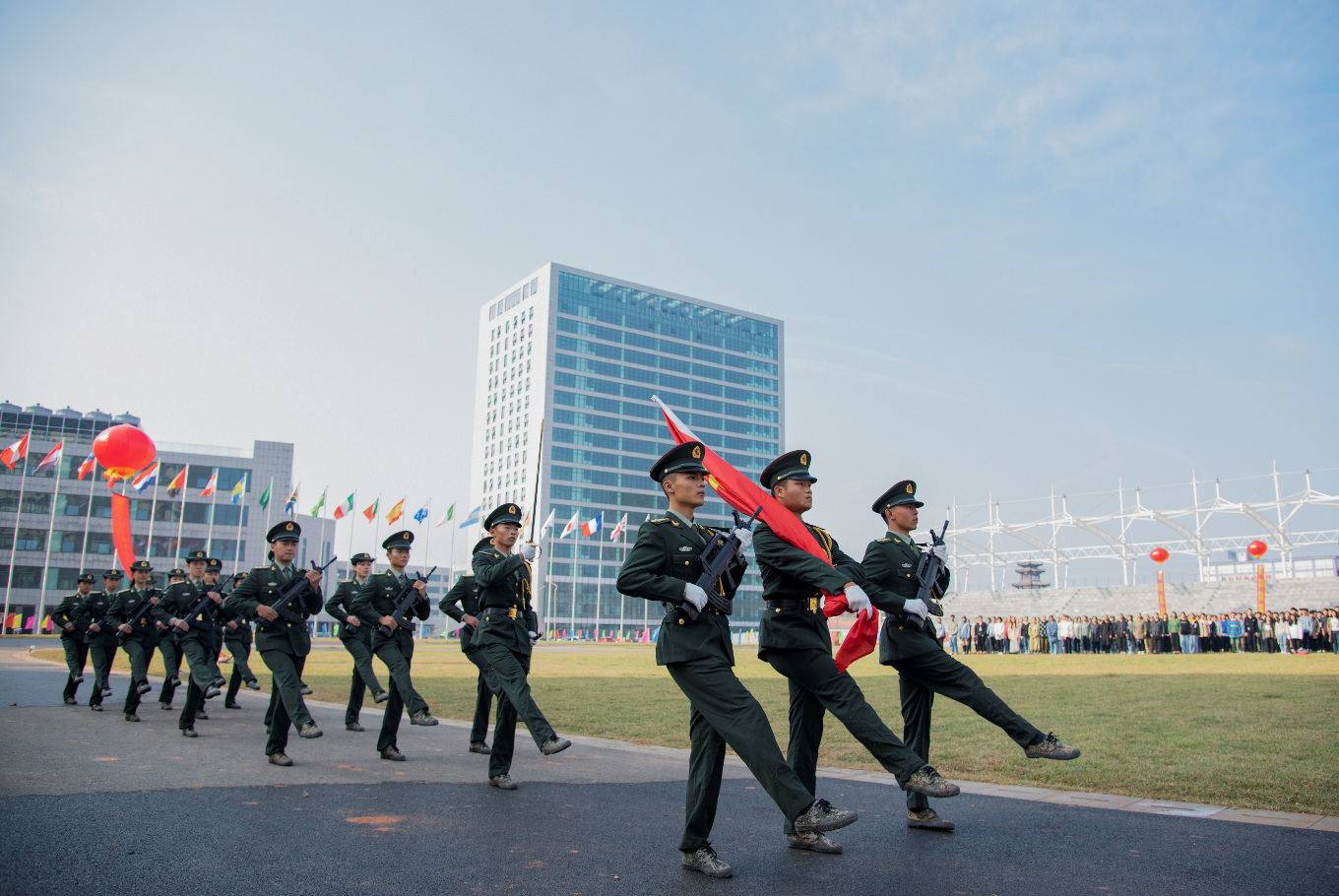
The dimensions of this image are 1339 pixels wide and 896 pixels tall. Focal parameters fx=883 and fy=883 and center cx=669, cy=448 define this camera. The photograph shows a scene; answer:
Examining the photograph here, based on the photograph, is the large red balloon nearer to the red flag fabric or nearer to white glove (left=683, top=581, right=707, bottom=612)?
the red flag fabric

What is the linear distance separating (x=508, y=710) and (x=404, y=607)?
347cm

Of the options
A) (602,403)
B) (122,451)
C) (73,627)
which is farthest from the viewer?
(602,403)

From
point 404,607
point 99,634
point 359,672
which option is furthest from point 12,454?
point 404,607

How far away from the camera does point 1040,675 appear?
22.3 m

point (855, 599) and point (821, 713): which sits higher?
point (855, 599)

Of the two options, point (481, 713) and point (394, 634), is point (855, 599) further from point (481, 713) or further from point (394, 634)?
point (394, 634)

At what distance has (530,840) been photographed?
5.29 metres

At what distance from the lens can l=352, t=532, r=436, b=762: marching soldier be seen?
8.77 meters

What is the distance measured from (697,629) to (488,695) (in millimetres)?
6099

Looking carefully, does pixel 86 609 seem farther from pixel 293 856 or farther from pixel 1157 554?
pixel 1157 554

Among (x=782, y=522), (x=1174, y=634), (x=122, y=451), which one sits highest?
(x=122, y=451)

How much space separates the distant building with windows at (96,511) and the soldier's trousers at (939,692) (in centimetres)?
7206

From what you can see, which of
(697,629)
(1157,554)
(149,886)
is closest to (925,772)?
(697,629)

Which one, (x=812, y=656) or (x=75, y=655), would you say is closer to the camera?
(x=812, y=656)
